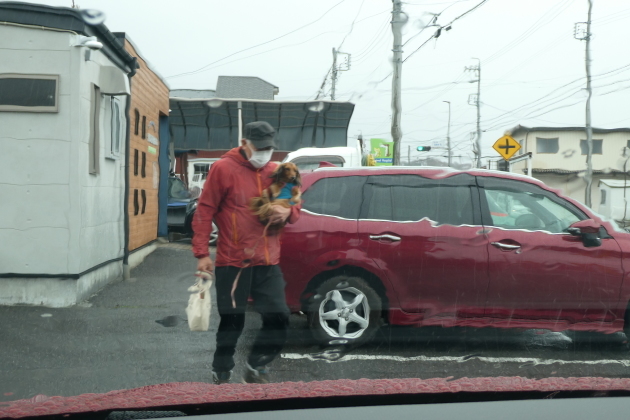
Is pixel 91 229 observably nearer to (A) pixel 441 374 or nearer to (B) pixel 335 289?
(B) pixel 335 289

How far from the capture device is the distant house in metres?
5.59

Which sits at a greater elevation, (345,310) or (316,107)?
(316,107)

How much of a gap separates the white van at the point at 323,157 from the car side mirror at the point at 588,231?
1900 mm

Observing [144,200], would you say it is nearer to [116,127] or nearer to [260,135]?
[116,127]

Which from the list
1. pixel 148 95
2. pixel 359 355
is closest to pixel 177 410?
pixel 359 355

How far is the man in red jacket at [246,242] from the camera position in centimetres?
407

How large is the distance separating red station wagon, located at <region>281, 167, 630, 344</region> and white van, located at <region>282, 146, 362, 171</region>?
2.05 ft

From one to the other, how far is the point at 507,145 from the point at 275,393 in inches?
161

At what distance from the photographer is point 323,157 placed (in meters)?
7.48

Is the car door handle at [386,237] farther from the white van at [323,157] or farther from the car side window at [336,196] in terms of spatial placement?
the white van at [323,157]

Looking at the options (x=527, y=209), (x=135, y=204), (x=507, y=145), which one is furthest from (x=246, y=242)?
(x=135, y=204)

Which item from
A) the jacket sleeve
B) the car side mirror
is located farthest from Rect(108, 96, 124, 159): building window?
the car side mirror

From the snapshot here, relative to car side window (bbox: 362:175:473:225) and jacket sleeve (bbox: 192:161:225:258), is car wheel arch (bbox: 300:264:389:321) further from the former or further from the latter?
jacket sleeve (bbox: 192:161:225:258)

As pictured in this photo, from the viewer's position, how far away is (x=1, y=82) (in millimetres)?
6688
